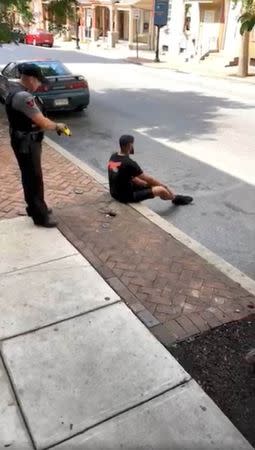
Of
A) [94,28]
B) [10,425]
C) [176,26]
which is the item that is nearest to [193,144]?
[10,425]

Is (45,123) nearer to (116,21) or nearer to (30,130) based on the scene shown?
(30,130)

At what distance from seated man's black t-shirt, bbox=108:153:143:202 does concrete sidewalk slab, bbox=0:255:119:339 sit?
5.35 feet

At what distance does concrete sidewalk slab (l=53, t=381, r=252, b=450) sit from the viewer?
2.40 m

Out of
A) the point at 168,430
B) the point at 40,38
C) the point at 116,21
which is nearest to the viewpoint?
the point at 168,430

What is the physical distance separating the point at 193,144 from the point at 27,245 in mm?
5546

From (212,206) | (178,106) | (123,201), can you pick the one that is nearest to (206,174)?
(212,206)

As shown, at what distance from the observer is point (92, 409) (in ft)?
8.61

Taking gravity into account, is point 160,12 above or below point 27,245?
above

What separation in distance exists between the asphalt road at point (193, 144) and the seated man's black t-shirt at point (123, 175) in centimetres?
57

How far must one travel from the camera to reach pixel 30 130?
14.7 feet

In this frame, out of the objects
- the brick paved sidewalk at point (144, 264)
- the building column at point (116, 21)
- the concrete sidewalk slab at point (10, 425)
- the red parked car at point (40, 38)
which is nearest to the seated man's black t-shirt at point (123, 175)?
the brick paved sidewalk at point (144, 264)

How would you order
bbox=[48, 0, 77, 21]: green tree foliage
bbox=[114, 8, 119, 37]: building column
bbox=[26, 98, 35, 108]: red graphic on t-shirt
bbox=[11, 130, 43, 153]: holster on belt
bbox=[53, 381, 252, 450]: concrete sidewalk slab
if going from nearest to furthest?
1. bbox=[53, 381, 252, 450]: concrete sidewalk slab
2. bbox=[26, 98, 35, 108]: red graphic on t-shirt
3. bbox=[11, 130, 43, 153]: holster on belt
4. bbox=[48, 0, 77, 21]: green tree foliage
5. bbox=[114, 8, 119, 37]: building column

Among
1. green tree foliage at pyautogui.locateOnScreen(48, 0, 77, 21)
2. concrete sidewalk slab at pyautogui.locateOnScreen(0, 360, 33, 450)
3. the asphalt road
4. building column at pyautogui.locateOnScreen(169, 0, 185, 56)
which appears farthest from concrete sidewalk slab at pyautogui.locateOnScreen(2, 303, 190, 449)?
building column at pyautogui.locateOnScreen(169, 0, 185, 56)

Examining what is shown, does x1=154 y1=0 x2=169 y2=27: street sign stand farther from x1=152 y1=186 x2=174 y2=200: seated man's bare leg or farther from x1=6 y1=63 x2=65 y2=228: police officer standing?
x1=6 y1=63 x2=65 y2=228: police officer standing
